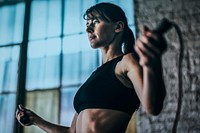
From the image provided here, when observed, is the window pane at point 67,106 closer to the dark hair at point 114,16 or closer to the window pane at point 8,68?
the window pane at point 8,68

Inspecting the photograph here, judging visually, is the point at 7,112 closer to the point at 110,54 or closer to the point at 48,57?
the point at 48,57

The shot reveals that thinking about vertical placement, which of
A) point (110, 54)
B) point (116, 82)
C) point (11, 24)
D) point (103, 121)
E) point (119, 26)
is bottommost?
point (103, 121)

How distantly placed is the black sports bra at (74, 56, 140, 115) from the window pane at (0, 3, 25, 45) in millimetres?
897

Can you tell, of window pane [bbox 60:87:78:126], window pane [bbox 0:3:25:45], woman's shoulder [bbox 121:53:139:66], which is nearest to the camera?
woman's shoulder [bbox 121:53:139:66]

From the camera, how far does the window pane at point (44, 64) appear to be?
174 centimetres

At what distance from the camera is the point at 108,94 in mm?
1036

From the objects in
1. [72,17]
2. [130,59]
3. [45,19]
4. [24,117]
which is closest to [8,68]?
[45,19]

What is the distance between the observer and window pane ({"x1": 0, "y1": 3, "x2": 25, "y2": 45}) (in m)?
1.89

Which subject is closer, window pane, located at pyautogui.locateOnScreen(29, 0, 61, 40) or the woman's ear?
the woman's ear

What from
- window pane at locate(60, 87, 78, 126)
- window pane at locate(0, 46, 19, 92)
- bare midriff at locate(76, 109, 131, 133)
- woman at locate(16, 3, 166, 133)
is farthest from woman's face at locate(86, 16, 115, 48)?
window pane at locate(0, 46, 19, 92)

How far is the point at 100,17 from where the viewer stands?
4.11ft

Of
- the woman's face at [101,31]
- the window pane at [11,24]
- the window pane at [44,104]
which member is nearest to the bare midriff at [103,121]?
the woman's face at [101,31]

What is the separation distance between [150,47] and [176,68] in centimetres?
94

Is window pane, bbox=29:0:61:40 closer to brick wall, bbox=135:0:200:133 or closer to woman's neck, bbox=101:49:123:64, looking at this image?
brick wall, bbox=135:0:200:133
